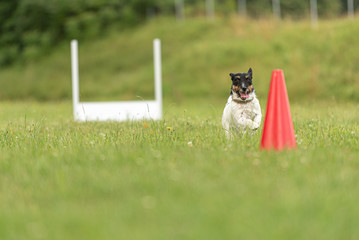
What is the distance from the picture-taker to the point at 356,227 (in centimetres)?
279

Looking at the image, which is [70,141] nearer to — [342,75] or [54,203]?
[54,203]

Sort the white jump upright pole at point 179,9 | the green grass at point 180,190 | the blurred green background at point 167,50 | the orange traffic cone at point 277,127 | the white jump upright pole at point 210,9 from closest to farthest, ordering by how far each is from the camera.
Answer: the green grass at point 180,190, the orange traffic cone at point 277,127, the blurred green background at point 167,50, the white jump upright pole at point 210,9, the white jump upright pole at point 179,9

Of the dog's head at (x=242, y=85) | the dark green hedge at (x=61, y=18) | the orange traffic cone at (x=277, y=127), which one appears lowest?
the orange traffic cone at (x=277, y=127)

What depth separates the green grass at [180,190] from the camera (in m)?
2.78

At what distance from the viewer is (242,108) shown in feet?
18.5

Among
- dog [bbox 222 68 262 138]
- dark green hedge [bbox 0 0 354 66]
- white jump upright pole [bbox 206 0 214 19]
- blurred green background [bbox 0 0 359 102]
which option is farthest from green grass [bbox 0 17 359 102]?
dog [bbox 222 68 262 138]

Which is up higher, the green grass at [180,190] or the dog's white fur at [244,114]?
the dog's white fur at [244,114]

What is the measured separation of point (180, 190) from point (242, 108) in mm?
2384

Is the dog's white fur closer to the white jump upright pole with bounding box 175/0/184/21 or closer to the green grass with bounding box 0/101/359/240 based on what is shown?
the green grass with bounding box 0/101/359/240

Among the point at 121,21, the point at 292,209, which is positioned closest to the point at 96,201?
the point at 292,209

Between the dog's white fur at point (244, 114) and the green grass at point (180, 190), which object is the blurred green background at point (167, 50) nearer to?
the dog's white fur at point (244, 114)

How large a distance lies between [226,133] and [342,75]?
11598mm

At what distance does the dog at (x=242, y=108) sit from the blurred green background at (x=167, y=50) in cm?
1030

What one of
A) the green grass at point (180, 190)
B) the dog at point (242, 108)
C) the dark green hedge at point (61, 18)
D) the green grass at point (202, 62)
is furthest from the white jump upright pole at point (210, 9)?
the green grass at point (180, 190)
